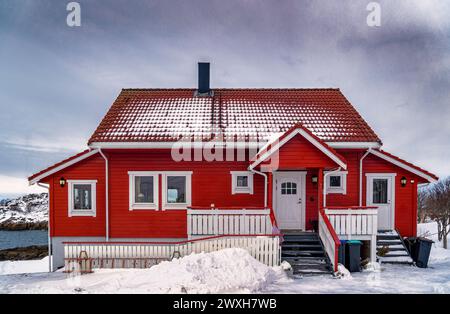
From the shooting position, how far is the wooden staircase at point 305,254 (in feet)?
23.0

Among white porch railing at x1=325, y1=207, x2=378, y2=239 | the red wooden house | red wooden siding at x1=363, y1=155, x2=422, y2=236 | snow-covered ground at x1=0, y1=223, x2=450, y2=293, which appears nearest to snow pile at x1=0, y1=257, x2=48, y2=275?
the red wooden house

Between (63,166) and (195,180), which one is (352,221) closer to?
(195,180)

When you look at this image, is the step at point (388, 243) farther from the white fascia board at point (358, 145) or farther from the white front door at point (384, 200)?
the white fascia board at point (358, 145)

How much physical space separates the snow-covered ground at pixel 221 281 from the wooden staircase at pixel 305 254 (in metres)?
0.41

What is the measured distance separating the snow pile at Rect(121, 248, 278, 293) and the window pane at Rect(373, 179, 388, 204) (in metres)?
A: 5.20

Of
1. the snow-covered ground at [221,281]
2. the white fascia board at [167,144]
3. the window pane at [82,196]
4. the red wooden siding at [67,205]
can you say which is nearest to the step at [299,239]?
the snow-covered ground at [221,281]

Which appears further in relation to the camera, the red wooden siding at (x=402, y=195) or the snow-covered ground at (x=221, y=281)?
the red wooden siding at (x=402, y=195)

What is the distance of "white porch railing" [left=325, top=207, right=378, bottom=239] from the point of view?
308 inches

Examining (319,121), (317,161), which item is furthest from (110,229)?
(319,121)

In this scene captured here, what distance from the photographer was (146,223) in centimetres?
917

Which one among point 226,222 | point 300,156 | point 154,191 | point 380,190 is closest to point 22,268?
point 154,191

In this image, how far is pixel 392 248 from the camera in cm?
856

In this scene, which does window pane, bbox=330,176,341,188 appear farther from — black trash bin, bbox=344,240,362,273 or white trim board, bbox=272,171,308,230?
black trash bin, bbox=344,240,362,273

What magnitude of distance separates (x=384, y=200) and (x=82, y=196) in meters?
10.3
